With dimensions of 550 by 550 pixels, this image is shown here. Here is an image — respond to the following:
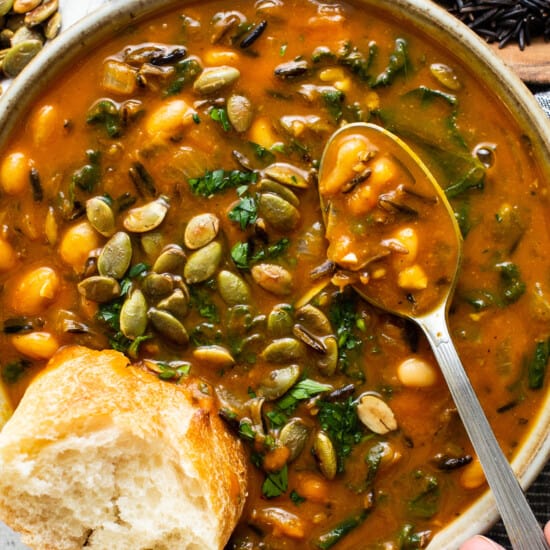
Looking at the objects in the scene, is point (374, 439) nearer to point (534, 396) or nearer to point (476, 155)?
point (534, 396)

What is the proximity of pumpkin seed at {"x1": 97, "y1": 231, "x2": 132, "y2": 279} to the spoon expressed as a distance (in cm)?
87

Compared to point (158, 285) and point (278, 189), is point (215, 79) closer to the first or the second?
point (278, 189)

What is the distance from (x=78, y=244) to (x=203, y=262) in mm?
552

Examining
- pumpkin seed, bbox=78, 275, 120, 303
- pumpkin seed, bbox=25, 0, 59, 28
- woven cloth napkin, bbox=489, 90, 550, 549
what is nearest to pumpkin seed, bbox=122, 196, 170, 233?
pumpkin seed, bbox=78, 275, 120, 303

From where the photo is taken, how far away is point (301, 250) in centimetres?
345

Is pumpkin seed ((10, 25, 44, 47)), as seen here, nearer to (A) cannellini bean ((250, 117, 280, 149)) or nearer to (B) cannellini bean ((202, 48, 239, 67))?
(B) cannellini bean ((202, 48, 239, 67))

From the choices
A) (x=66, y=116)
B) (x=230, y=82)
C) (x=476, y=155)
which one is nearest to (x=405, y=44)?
(x=476, y=155)

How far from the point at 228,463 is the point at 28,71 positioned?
6.21 ft

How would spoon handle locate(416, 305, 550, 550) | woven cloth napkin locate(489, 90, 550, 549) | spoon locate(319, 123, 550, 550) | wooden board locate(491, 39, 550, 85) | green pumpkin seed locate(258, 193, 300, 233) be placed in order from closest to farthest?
spoon handle locate(416, 305, 550, 550), spoon locate(319, 123, 550, 550), green pumpkin seed locate(258, 193, 300, 233), woven cloth napkin locate(489, 90, 550, 549), wooden board locate(491, 39, 550, 85)

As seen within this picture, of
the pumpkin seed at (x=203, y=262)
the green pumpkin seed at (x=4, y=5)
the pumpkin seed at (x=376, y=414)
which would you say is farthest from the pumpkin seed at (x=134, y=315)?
the green pumpkin seed at (x=4, y=5)

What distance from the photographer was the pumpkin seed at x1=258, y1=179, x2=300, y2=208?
3402 mm

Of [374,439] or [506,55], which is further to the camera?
[506,55]

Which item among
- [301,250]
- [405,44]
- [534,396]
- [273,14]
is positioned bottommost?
[534,396]

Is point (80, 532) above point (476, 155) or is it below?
below
